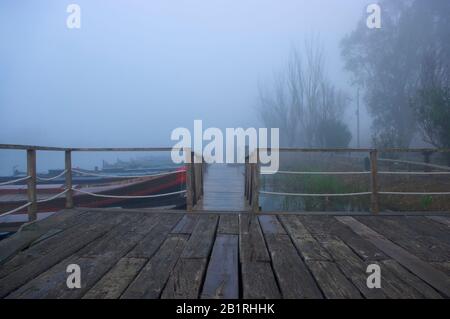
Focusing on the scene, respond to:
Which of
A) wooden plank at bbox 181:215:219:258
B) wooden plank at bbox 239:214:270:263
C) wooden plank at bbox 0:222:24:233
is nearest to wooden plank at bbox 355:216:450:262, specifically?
wooden plank at bbox 239:214:270:263

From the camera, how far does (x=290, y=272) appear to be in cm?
222

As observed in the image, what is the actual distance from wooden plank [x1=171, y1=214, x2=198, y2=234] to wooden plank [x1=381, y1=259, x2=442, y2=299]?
6.63 ft

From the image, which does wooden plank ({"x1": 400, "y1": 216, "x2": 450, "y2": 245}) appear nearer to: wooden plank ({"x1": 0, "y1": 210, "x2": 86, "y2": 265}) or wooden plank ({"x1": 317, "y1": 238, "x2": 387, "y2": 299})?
wooden plank ({"x1": 317, "y1": 238, "x2": 387, "y2": 299})

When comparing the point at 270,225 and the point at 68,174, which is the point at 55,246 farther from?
the point at 270,225

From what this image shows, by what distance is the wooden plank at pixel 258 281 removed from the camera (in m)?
1.90

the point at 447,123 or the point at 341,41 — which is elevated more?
the point at 341,41

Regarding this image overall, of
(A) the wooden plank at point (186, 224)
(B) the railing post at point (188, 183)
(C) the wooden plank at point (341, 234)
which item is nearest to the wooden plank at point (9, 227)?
(B) the railing post at point (188, 183)

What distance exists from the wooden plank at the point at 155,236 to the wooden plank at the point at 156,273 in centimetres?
8

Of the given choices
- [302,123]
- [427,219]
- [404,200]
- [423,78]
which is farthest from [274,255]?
[302,123]

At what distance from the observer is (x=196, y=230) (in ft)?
11.2

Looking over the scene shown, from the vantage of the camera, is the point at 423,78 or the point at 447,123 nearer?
the point at 447,123

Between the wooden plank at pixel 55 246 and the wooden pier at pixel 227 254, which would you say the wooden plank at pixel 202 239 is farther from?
the wooden plank at pixel 55 246
